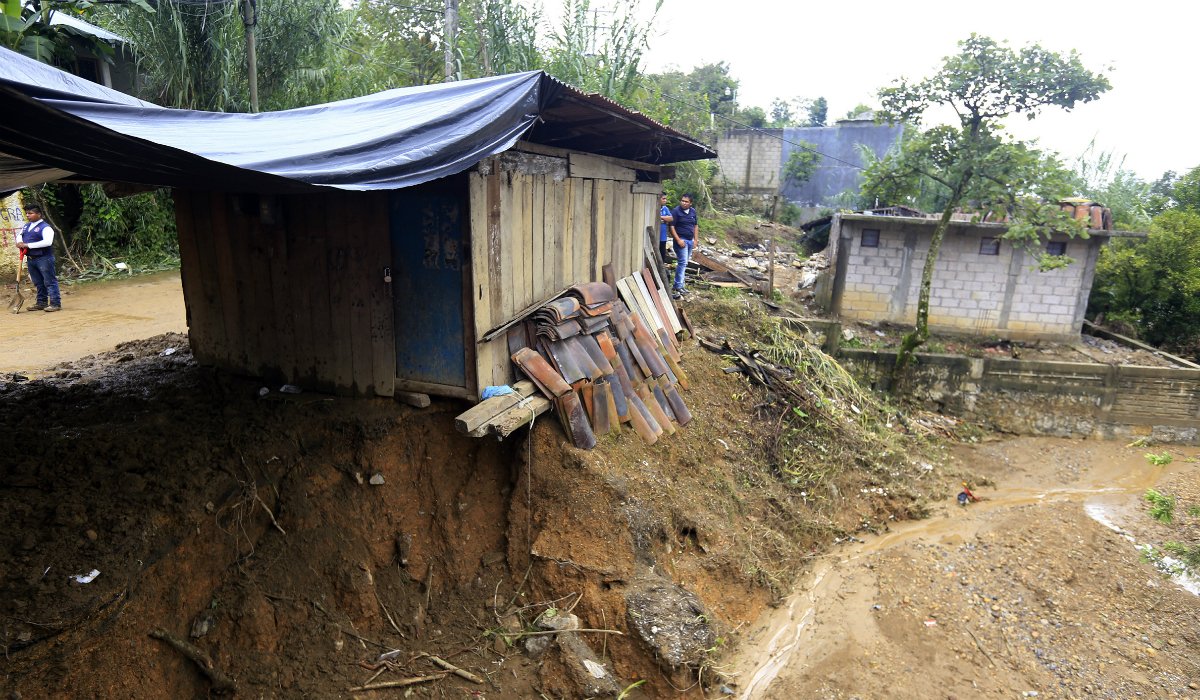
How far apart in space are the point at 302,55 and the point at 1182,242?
Result: 57.4 ft

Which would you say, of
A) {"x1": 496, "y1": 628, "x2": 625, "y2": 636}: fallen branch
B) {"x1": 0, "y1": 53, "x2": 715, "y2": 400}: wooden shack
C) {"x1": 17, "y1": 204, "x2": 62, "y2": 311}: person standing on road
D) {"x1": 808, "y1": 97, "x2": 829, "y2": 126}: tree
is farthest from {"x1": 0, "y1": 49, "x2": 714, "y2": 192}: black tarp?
{"x1": 808, "y1": 97, "x2": 829, "y2": 126}: tree

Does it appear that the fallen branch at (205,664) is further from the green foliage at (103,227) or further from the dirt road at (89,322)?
the green foliage at (103,227)

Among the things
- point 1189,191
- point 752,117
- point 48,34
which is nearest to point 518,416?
point 48,34

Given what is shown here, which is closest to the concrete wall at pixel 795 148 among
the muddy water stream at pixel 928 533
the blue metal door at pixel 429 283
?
the muddy water stream at pixel 928 533

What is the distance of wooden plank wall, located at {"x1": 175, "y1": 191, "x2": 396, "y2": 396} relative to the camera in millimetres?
4391

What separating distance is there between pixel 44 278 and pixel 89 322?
1215mm

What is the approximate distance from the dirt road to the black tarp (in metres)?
2.27

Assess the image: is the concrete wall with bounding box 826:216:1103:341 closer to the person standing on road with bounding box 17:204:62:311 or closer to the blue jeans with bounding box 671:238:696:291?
the blue jeans with bounding box 671:238:696:291

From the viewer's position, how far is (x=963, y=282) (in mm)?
12500

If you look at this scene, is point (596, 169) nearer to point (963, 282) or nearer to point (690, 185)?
point (963, 282)

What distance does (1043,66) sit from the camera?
8.80m

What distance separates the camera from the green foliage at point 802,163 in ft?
79.2

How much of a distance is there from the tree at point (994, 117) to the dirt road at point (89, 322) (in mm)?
11174

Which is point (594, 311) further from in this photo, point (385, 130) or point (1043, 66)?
point (1043, 66)
